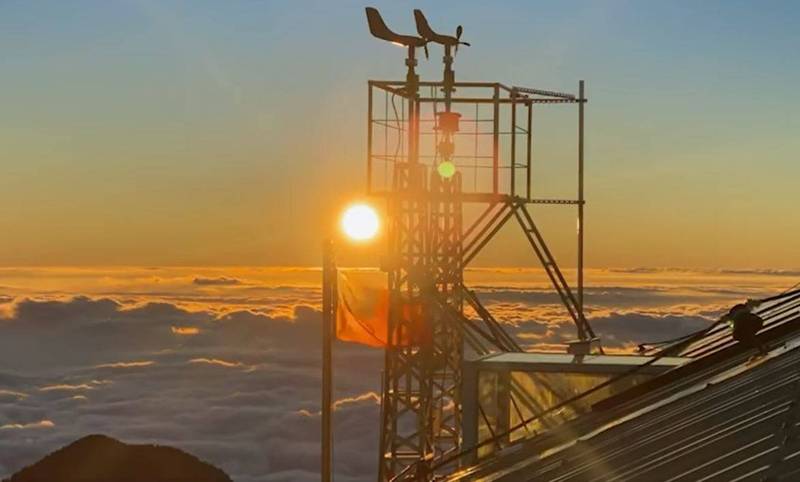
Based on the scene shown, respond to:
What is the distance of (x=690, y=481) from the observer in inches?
311

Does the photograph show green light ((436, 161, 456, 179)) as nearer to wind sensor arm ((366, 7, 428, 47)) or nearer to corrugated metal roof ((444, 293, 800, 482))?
wind sensor arm ((366, 7, 428, 47))

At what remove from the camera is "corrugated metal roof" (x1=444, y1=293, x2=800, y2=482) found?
826 centimetres

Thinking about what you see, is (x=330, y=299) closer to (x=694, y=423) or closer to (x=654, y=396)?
(x=654, y=396)

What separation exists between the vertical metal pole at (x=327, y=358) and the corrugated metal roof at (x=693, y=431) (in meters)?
5.62

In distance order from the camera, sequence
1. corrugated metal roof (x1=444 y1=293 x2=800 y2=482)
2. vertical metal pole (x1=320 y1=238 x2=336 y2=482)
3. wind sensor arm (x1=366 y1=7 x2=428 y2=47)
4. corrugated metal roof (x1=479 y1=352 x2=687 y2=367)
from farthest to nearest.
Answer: wind sensor arm (x1=366 y1=7 x2=428 y2=47) < corrugated metal roof (x1=479 y1=352 x2=687 y2=367) < vertical metal pole (x1=320 y1=238 x2=336 y2=482) < corrugated metal roof (x1=444 y1=293 x2=800 y2=482)

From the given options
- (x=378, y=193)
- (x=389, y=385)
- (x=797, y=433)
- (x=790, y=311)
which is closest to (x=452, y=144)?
(x=378, y=193)

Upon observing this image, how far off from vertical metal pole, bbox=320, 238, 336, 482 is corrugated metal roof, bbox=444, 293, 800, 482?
562 cm

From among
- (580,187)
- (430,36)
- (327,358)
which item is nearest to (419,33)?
(430,36)

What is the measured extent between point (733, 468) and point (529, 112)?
2679 cm

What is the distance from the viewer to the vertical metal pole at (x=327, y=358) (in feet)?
73.0

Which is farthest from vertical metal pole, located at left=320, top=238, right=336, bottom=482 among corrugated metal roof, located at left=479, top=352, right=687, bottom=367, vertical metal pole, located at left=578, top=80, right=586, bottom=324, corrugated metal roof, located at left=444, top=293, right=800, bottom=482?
vertical metal pole, located at left=578, top=80, right=586, bottom=324

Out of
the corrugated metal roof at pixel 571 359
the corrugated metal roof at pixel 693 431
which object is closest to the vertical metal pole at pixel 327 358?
the corrugated metal roof at pixel 571 359

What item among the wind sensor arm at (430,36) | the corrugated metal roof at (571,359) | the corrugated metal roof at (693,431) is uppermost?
the wind sensor arm at (430,36)

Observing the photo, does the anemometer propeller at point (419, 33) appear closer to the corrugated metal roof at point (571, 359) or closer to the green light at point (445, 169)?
the green light at point (445, 169)
